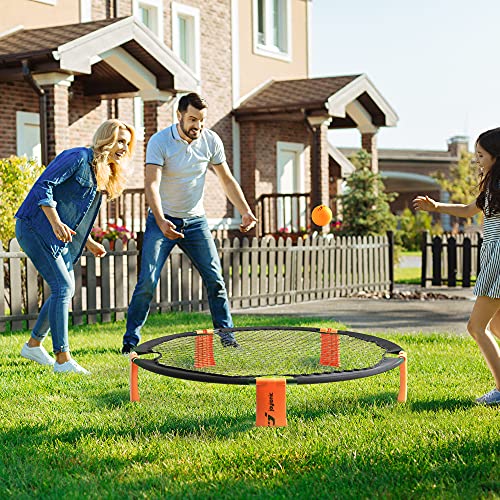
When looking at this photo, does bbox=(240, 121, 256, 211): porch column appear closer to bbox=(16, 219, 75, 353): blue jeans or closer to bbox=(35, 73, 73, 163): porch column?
bbox=(35, 73, 73, 163): porch column

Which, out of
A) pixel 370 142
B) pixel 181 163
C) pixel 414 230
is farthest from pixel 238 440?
pixel 414 230

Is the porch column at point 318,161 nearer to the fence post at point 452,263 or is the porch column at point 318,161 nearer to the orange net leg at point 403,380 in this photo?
the fence post at point 452,263

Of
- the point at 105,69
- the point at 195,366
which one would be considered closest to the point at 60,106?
the point at 105,69

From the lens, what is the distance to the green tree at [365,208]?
19125 millimetres

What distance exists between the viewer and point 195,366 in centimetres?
598

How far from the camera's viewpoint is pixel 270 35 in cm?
2252

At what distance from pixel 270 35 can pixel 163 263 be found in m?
16.2

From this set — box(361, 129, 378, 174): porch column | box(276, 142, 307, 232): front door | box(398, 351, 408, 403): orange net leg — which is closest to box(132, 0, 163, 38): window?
box(276, 142, 307, 232): front door

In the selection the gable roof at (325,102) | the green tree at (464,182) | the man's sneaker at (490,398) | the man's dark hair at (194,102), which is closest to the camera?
the man's sneaker at (490,398)

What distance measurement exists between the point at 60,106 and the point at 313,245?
4.61 metres

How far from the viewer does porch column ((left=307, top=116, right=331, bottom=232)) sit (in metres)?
19.8

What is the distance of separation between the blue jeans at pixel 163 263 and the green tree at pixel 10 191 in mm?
4067

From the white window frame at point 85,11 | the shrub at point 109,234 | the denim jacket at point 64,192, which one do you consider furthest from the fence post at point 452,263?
the denim jacket at point 64,192

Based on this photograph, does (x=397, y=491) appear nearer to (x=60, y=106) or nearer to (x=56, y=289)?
(x=56, y=289)
